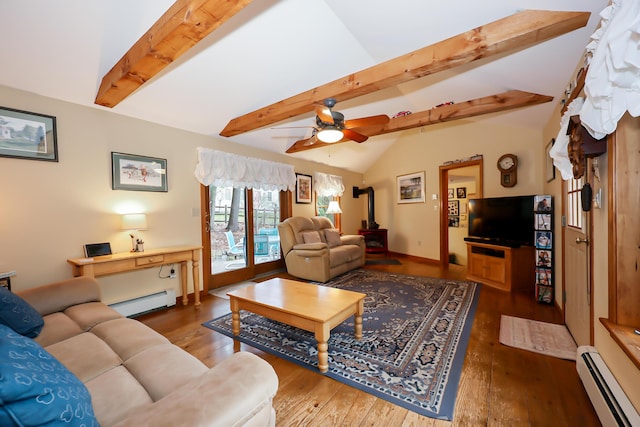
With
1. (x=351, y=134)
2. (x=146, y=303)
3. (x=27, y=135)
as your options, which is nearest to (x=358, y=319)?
(x=351, y=134)

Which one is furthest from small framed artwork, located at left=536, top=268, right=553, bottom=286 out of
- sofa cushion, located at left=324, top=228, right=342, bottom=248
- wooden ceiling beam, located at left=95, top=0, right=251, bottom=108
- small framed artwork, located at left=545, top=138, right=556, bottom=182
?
wooden ceiling beam, located at left=95, top=0, right=251, bottom=108

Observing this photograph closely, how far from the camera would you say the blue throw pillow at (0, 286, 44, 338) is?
1.43 metres

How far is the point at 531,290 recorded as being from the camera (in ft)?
11.6

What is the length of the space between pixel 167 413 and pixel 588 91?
2.25 meters

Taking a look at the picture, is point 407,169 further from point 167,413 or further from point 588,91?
point 167,413

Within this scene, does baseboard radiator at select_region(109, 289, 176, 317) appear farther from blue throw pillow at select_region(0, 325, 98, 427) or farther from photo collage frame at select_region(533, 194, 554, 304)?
photo collage frame at select_region(533, 194, 554, 304)

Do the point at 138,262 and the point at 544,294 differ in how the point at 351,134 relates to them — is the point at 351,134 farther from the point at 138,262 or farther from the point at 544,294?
the point at 544,294

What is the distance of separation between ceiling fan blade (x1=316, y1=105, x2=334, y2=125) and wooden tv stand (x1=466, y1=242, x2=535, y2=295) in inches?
122

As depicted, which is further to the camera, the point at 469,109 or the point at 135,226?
the point at 469,109

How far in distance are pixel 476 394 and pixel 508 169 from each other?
150 inches

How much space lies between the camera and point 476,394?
5.30ft

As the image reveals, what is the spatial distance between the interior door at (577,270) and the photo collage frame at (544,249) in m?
0.57

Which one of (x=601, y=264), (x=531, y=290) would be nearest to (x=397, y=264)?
(x=531, y=290)

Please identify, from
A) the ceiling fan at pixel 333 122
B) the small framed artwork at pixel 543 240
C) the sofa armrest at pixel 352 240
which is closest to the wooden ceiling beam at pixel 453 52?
the ceiling fan at pixel 333 122
